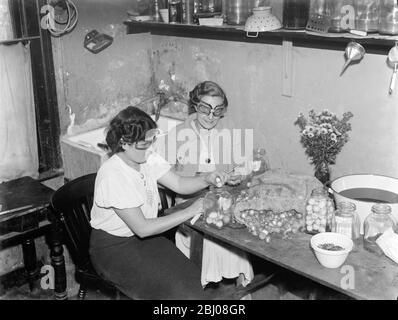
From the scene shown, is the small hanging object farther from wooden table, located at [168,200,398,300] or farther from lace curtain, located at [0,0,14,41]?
wooden table, located at [168,200,398,300]

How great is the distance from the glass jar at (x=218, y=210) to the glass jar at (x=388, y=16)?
1384mm

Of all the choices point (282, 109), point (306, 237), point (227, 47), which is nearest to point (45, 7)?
point (227, 47)

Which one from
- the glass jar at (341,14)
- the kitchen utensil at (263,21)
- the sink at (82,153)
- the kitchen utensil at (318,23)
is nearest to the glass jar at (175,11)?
the kitchen utensil at (263,21)

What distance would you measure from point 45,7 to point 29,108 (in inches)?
31.5

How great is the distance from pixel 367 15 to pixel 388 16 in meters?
0.15

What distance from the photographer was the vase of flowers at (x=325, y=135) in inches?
139

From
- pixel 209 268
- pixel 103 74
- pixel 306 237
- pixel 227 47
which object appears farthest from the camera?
pixel 103 74

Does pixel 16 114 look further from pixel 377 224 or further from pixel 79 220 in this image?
pixel 377 224

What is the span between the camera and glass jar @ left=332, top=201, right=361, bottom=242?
2.83m

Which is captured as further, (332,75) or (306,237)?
(332,75)

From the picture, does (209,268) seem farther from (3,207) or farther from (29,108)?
(29,108)

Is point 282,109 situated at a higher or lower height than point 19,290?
higher

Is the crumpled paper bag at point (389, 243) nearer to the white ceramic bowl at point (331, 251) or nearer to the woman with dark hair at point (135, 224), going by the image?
the white ceramic bowl at point (331, 251)
